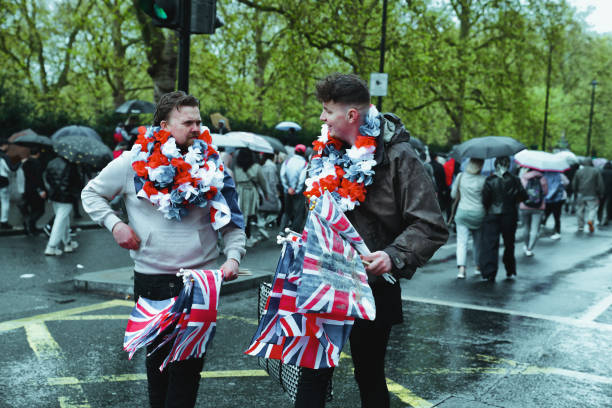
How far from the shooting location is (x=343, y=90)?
294 cm

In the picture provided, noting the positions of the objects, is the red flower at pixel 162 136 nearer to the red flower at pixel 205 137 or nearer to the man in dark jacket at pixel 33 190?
the red flower at pixel 205 137

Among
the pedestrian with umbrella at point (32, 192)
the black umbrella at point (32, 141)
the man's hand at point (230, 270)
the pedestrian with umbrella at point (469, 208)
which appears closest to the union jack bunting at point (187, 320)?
the man's hand at point (230, 270)

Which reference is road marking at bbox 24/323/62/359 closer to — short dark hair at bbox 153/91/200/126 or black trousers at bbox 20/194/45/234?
short dark hair at bbox 153/91/200/126

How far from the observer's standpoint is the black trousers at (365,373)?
2.95m

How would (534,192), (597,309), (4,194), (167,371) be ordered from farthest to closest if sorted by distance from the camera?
(4,194), (534,192), (597,309), (167,371)

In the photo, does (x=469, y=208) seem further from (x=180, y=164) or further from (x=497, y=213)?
(x=180, y=164)

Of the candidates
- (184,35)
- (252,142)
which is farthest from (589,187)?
(184,35)

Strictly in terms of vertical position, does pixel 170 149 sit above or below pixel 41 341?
above

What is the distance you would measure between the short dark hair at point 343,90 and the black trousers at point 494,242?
6919 millimetres

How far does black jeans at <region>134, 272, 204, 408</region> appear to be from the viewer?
321 cm

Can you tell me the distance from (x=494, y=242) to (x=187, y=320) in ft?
23.6

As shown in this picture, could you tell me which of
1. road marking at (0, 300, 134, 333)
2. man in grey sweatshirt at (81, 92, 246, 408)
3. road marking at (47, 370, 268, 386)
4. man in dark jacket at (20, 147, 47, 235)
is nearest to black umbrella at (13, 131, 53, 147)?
man in dark jacket at (20, 147, 47, 235)

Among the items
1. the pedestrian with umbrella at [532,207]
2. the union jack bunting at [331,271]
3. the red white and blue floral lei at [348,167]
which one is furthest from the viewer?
the pedestrian with umbrella at [532,207]

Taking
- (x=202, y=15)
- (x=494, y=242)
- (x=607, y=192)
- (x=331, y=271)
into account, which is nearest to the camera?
(x=331, y=271)
